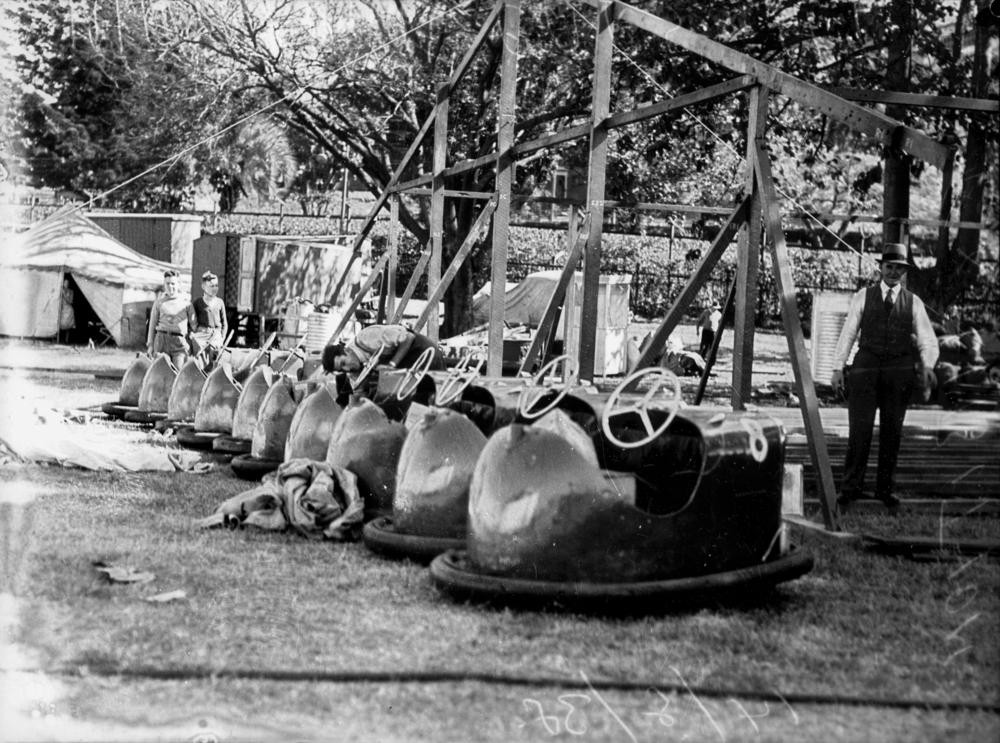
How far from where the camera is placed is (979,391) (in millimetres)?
6086

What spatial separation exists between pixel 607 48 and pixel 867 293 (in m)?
3.14

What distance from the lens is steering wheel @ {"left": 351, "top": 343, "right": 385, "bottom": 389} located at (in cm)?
1019

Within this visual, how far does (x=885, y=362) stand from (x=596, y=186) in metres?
2.80

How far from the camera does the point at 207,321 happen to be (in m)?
19.4

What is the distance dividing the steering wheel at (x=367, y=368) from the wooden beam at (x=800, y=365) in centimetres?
339

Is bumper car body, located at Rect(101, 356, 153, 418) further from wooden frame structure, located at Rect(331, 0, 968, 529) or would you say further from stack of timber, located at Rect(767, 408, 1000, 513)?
stack of timber, located at Rect(767, 408, 1000, 513)

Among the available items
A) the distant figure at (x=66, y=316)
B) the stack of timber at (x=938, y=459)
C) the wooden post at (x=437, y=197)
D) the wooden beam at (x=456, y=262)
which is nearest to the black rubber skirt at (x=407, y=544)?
the stack of timber at (x=938, y=459)

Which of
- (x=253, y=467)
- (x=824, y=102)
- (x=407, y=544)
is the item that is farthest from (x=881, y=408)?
(x=253, y=467)

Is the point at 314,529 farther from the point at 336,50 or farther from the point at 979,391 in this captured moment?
the point at 336,50

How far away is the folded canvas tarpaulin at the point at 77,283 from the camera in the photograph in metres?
30.3

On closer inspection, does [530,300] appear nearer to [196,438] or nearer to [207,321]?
[207,321]

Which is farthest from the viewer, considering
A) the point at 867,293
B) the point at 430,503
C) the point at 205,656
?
the point at 867,293

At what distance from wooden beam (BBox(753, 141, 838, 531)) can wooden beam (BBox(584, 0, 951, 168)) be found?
0.62m

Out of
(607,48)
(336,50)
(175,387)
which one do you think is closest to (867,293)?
(607,48)
